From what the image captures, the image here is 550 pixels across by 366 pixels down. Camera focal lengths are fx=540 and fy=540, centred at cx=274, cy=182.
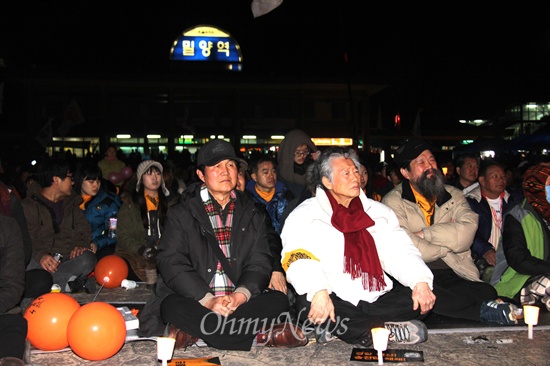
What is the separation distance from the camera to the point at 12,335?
3781 millimetres

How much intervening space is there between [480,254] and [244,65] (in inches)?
1102

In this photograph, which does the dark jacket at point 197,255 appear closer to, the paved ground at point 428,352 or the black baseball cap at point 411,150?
the paved ground at point 428,352

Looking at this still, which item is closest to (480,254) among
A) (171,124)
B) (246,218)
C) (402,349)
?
(402,349)

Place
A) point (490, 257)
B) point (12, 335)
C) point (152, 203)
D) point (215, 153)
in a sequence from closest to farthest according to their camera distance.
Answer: point (12, 335) → point (215, 153) → point (490, 257) → point (152, 203)

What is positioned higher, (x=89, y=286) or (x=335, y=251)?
(x=335, y=251)

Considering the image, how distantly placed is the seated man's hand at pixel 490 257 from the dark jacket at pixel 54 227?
198 inches

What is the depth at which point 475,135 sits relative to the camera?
51.3 m

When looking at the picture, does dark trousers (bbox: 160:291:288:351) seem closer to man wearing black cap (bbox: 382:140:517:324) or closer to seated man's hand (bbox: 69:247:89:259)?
man wearing black cap (bbox: 382:140:517:324)

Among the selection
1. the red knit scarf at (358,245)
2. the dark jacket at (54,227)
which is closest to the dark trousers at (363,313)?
the red knit scarf at (358,245)

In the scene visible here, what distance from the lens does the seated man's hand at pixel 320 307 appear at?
399cm

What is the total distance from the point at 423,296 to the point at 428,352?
0.46 meters

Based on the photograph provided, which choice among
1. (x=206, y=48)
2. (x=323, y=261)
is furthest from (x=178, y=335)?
(x=206, y=48)

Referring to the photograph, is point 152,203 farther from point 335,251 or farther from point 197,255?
point 335,251

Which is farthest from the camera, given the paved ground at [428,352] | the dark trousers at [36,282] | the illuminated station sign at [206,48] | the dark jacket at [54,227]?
the illuminated station sign at [206,48]
